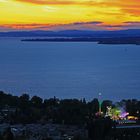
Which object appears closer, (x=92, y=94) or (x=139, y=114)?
(x=139, y=114)

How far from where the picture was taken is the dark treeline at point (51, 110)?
42.9ft

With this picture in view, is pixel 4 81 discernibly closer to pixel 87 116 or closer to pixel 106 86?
pixel 106 86

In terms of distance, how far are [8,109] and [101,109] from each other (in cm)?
252

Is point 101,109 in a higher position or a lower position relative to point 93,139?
higher

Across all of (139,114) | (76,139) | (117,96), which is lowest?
(76,139)

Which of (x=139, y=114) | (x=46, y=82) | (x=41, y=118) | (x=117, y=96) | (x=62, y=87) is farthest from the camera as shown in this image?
(x=46, y=82)

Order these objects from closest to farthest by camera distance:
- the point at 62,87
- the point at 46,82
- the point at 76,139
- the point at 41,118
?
1. the point at 76,139
2. the point at 41,118
3. the point at 62,87
4. the point at 46,82

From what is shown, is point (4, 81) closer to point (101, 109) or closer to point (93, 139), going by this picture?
point (101, 109)

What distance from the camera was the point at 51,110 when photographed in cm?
1409

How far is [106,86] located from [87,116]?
1375 cm

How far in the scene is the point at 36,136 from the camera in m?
10.2

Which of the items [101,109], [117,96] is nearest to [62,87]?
[117,96]

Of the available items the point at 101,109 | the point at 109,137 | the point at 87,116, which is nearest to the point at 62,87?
the point at 101,109

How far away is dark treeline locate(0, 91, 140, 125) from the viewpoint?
42.9ft
